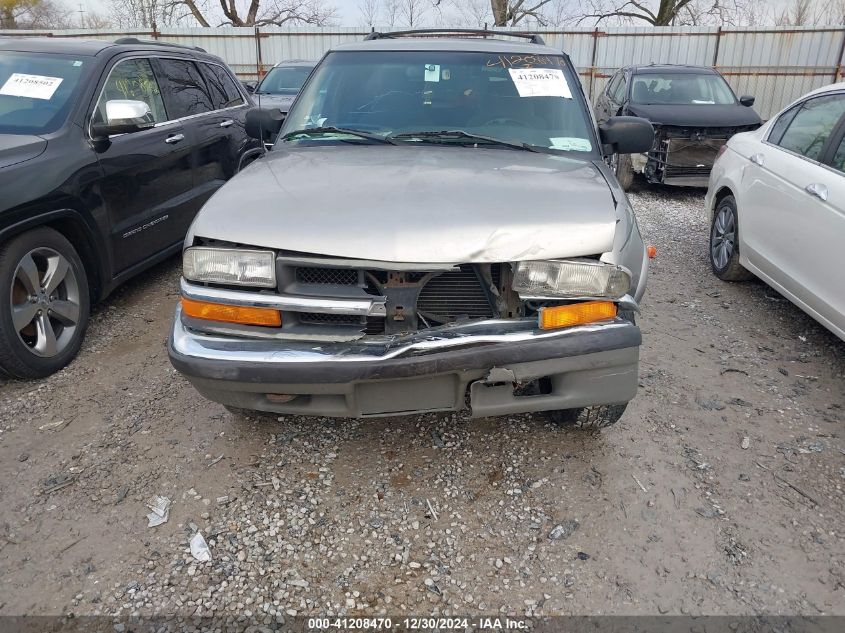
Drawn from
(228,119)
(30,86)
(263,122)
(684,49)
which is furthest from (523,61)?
(684,49)

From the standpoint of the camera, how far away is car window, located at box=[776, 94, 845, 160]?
4.00 m

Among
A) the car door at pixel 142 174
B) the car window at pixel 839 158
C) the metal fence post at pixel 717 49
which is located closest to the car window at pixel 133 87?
the car door at pixel 142 174

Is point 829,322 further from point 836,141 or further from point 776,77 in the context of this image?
point 776,77

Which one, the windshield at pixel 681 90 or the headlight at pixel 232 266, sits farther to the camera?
the windshield at pixel 681 90

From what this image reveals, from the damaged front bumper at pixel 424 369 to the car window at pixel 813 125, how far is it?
2760mm

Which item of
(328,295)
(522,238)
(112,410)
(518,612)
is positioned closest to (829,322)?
(522,238)

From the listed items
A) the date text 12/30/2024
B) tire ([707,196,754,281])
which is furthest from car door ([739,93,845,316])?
the date text 12/30/2024

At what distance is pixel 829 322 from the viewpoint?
356 centimetres

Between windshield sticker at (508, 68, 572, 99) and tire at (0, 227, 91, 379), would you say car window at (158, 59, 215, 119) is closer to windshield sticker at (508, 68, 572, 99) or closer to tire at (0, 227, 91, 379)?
tire at (0, 227, 91, 379)

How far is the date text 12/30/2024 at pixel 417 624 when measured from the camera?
6.61 feet

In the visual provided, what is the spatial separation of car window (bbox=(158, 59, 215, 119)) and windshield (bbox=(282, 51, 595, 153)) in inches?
78.0

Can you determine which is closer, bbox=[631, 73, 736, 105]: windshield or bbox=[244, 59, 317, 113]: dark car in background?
bbox=[631, 73, 736, 105]: windshield

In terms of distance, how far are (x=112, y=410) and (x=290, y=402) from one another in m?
1.39

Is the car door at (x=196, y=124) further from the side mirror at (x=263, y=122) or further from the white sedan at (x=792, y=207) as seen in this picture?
the white sedan at (x=792, y=207)
